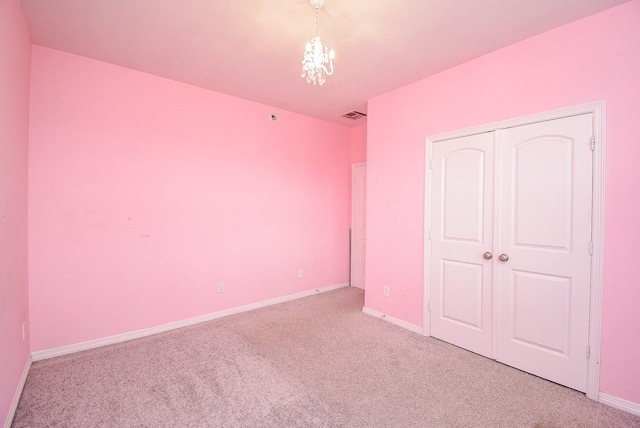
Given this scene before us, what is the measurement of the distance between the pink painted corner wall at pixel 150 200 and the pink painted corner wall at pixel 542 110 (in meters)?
1.53

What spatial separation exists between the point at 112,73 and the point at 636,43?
4305mm

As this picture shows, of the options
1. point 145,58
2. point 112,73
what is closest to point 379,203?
point 145,58

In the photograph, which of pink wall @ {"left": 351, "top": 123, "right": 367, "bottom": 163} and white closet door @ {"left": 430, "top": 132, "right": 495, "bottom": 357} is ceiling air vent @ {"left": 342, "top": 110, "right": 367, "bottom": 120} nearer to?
pink wall @ {"left": 351, "top": 123, "right": 367, "bottom": 163}

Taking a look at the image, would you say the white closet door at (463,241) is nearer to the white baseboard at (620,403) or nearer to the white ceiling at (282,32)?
the white baseboard at (620,403)

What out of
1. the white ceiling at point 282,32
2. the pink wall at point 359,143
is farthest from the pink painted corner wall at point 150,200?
the pink wall at point 359,143

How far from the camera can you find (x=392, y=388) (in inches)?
85.2

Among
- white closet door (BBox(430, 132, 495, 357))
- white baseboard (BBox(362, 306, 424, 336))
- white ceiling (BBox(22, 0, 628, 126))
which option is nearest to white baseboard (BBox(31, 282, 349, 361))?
white baseboard (BBox(362, 306, 424, 336))

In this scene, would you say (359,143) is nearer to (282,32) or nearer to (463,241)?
(463,241)

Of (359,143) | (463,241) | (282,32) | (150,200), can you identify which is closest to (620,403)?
(463,241)

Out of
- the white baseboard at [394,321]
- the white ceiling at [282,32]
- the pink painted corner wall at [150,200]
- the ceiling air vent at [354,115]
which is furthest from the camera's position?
the ceiling air vent at [354,115]

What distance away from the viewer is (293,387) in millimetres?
2170

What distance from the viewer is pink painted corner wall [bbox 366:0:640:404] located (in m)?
1.94

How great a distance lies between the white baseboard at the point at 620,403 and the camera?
190 cm

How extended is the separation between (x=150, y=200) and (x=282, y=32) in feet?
7.10
